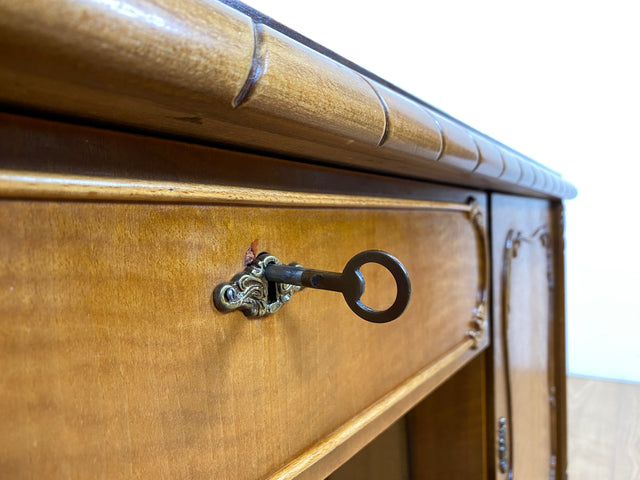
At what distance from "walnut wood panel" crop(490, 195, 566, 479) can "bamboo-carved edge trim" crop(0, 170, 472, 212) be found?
0.44 m

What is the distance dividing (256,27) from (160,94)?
5cm

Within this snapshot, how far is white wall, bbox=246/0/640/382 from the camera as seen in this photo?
182 cm

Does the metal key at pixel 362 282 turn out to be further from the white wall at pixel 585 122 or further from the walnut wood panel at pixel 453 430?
the white wall at pixel 585 122

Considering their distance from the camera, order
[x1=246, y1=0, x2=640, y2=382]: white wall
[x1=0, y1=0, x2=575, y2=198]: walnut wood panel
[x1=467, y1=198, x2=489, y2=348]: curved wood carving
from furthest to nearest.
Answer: [x1=246, y1=0, x2=640, y2=382]: white wall, [x1=467, y1=198, x2=489, y2=348]: curved wood carving, [x1=0, y1=0, x2=575, y2=198]: walnut wood panel

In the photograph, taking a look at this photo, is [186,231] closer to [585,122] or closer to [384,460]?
[384,460]

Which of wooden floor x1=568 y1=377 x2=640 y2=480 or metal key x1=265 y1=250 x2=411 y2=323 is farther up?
metal key x1=265 y1=250 x2=411 y2=323

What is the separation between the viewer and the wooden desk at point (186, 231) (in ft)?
0.45

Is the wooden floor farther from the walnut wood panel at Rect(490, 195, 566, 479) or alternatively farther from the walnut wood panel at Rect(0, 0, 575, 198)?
the walnut wood panel at Rect(0, 0, 575, 198)

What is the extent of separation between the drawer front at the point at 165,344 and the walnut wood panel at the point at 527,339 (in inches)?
15.8

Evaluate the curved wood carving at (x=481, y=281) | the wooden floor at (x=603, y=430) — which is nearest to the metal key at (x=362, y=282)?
the curved wood carving at (x=481, y=281)

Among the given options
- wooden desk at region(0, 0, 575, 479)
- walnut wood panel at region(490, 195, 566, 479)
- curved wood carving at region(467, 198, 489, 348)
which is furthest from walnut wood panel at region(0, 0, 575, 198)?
walnut wood panel at region(490, 195, 566, 479)

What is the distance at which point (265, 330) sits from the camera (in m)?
0.24

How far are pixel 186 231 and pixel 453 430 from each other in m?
0.60

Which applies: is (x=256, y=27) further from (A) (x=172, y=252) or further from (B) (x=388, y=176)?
(B) (x=388, y=176)
